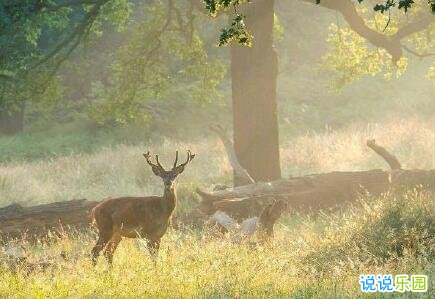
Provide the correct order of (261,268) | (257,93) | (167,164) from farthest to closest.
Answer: (167,164)
(257,93)
(261,268)

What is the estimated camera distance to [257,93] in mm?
17438

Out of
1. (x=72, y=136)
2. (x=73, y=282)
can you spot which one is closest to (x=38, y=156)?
(x=72, y=136)

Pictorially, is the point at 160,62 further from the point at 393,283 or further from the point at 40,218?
the point at 393,283

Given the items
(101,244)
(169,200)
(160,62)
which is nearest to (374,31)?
(160,62)

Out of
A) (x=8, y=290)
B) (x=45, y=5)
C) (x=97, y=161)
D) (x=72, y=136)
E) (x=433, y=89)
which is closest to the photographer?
(x=8, y=290)

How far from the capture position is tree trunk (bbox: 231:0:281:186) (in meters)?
17.4

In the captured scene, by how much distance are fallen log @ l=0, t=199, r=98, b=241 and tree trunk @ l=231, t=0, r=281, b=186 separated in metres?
4.46

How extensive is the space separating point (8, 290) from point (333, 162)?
15501 mm

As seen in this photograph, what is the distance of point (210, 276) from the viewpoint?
8.52 meters

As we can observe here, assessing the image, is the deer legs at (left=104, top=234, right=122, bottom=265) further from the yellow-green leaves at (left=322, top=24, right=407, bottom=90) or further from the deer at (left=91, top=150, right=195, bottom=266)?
the yellow-green leaves at (left=322, top=24, right=407, bottom=90)

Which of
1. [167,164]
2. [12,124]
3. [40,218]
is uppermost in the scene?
[12,124]

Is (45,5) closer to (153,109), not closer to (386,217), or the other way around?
(386,217)

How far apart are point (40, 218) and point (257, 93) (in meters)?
6.06

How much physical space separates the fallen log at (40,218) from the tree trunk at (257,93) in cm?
446
